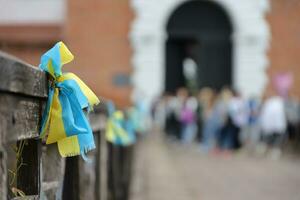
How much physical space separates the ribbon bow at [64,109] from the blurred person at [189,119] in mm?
19737

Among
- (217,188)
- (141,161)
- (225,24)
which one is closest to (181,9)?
(225,24)

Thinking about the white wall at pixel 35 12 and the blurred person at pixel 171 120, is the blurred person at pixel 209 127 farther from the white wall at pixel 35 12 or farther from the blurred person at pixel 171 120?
the white wall at pixel 35 12

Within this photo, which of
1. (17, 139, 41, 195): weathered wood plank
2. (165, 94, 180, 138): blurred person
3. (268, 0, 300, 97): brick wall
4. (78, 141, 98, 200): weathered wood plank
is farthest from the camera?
(268, 0, 300, 97): brick wall

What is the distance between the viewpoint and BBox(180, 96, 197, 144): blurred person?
76.3ft

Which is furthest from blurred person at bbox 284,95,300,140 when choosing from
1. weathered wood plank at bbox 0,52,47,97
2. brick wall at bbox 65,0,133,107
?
weathered wood plank at bbox 0,52,47,97

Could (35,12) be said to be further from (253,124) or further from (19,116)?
(19,116)

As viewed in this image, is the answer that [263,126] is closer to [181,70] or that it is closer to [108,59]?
[108,59]

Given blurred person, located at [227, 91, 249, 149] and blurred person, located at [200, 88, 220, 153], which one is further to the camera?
blurred person, located at [200, 88, 220, 153]

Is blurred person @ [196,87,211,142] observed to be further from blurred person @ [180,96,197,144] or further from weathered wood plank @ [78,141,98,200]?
weathered wood plank @ [78,141,98,200]

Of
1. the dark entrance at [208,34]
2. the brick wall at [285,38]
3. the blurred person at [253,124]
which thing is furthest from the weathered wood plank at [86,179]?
the dark entrance at [208,34]

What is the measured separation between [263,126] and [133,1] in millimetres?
8605

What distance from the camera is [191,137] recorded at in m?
23.9

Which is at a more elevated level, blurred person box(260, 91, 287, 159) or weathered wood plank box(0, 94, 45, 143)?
weathered wood plank box(0, 94, 45, 143)

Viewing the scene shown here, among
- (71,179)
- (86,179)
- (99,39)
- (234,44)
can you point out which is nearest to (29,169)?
(71,179)
